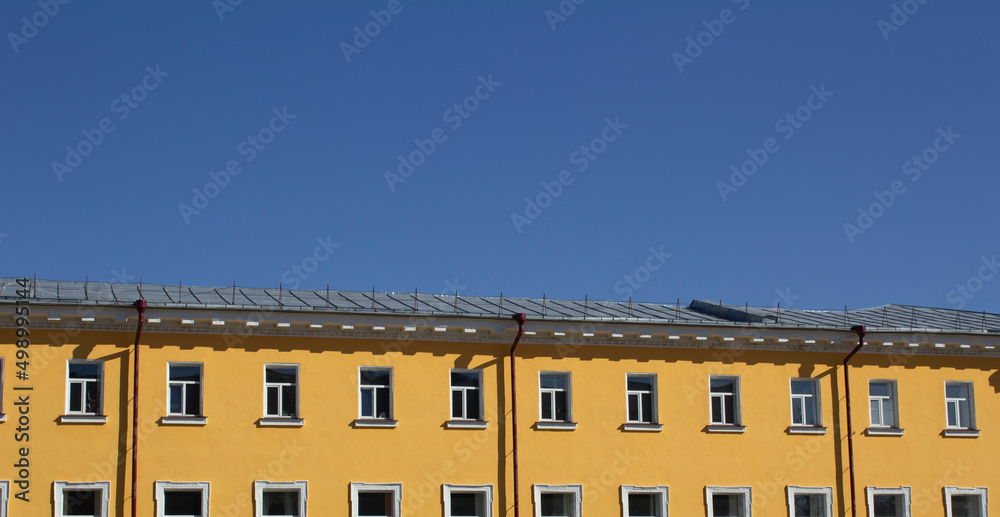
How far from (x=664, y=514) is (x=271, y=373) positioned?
9378mm

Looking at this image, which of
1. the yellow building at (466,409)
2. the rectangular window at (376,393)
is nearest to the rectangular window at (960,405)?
the yellow building at (466,409)

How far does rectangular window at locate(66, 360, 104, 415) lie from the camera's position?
27.4 meters

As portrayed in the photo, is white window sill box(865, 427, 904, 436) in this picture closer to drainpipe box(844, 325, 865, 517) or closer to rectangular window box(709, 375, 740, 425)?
drainpipe box(844, 325, 865, 517)

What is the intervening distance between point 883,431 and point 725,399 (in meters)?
4.00

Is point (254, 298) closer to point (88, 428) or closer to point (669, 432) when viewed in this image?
point (88, 428)

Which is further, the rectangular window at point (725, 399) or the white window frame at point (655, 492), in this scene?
the rectangular window at point (725, 399)

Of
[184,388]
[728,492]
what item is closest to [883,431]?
[728,492]

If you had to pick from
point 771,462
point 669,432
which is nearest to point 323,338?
point 669,432

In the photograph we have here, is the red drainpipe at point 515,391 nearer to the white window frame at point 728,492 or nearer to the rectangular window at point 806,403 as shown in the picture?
the white window frame at point 728,492

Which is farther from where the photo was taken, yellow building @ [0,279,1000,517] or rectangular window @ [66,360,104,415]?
rectangular window @ [66,360,104,415]

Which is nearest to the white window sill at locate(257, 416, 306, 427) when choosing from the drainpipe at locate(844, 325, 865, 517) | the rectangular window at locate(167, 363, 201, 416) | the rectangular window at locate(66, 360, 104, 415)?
the rectangular window at locate(167, 363, 201, 416)

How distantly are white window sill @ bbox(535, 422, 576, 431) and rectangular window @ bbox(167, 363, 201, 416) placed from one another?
24.6 ft

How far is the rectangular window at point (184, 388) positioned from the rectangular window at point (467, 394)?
18.4 ft

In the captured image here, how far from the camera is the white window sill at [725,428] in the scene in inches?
1216
